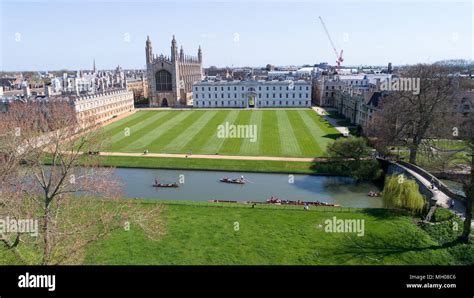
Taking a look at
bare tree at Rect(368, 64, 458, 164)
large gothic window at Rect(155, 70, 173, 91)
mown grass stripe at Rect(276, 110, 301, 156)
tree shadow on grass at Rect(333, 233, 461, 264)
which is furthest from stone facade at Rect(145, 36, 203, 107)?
tree shadow on grass at Rect(333, 233, 461, 264)

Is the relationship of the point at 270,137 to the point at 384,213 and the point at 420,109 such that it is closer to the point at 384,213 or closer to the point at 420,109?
the point at 420,109

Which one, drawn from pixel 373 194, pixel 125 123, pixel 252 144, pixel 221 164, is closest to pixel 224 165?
pixel 221 164

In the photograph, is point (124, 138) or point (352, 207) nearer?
point (352, 207)

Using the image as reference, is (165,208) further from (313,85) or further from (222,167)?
(313,85)

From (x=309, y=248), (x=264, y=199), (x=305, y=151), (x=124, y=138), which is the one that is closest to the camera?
(x=309, y=248)

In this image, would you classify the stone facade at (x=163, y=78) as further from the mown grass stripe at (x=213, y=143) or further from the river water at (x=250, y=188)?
the river water at (x=250, y=188)

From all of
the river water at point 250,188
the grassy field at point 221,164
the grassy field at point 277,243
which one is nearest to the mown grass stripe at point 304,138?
the grassy field at point 221,164
